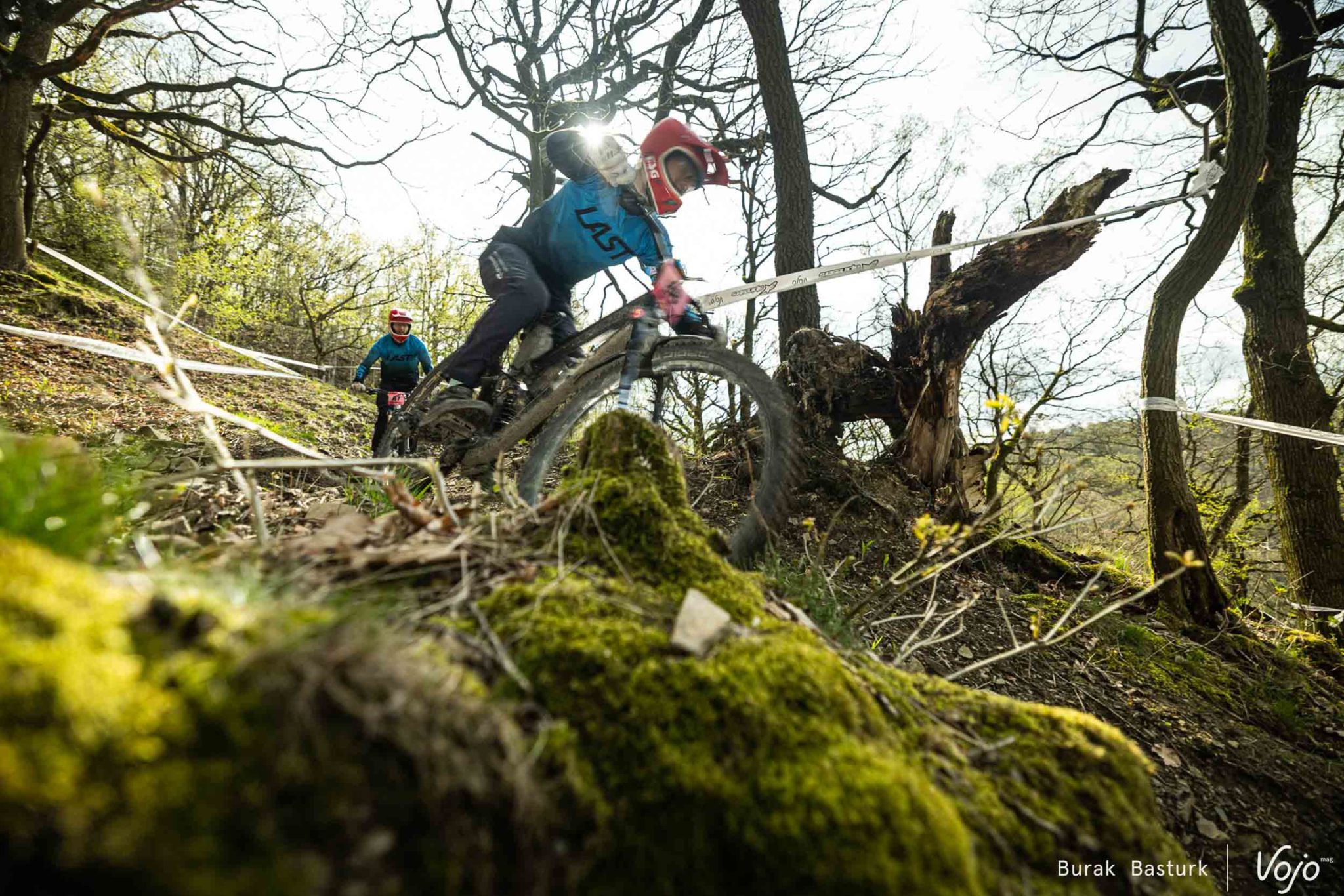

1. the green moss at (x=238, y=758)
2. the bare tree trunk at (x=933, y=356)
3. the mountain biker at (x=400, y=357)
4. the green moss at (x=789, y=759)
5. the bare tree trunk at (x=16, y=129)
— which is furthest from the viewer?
the mountain biker at (x=400, y=357)

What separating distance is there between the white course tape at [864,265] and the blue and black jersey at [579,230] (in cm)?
60

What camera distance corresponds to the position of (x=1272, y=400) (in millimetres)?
5008

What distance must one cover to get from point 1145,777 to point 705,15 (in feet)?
31.3

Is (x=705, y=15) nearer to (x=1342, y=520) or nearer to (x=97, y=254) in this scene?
(x=1342, y=520)

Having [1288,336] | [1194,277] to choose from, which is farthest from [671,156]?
[1288,336]

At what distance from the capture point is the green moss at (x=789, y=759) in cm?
67

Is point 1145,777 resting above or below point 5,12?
below

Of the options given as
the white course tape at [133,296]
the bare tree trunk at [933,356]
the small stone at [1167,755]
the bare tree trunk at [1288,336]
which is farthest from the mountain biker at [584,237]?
the bare tree trunk at [1288,336]

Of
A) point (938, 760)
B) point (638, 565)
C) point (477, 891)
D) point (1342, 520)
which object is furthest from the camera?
point (1342, 520)

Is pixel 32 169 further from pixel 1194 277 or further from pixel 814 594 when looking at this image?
pixel 1194 277

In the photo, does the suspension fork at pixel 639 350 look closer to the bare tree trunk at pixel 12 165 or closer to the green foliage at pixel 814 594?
the green foliage at pixel 814 594

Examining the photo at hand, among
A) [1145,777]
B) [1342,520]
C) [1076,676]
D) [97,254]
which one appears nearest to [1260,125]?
[1342,520]

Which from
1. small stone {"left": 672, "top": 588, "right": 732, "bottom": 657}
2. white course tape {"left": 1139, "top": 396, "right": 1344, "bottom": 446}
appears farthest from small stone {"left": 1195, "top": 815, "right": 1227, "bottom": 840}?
white course tape {"left": 1139, "top": 396, "right": 1344, "bottom": 446}

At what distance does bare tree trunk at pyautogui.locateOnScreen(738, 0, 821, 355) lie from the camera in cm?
539
